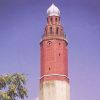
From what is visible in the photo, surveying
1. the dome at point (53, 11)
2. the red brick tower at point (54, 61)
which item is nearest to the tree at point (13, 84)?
the red brick tower at point (54, 61)

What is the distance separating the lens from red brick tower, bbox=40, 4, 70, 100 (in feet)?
155

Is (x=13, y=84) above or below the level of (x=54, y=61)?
below

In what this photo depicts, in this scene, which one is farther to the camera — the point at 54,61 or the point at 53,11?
the point at 53,11

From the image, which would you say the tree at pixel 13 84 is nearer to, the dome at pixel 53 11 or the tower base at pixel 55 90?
the tower base at pixel 55 90

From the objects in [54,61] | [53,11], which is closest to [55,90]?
[54,61]

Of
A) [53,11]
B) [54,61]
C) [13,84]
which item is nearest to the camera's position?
[13,84]

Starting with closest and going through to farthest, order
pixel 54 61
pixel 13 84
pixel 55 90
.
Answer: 1. pixel 13 84
2. pixel 55 90
3. pixel 54 61

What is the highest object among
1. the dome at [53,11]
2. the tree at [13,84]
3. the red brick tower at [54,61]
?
the dome at [53,11]

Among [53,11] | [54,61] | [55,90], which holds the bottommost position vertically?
[55,90]

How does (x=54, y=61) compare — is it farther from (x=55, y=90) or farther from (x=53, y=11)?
(x=53, y=11)

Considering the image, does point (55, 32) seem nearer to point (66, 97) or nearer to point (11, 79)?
point (66, 97)

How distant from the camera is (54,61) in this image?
161 feet

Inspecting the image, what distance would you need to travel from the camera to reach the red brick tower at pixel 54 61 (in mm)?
47188

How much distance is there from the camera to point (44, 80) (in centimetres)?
4753
